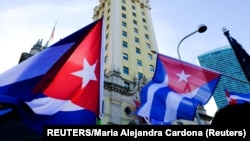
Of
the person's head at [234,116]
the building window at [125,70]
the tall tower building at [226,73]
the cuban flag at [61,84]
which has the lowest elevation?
the person's head at [234,116]

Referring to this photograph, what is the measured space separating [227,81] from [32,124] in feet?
75.5

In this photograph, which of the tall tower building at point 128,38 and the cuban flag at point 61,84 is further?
the tall tower building at point 128,38

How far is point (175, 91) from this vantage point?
961cm

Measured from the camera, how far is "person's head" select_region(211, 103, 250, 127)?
8.75 ft

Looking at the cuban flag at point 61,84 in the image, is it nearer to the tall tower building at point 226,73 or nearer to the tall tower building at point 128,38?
the tall tower building at point 226,73

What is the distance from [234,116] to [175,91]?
22.7 feet

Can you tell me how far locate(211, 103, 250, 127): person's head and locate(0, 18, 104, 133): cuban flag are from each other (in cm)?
411

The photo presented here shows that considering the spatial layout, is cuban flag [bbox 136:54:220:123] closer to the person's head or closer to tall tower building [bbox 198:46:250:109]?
the person's head

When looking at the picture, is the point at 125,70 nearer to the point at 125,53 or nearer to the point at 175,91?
the point at 125,53

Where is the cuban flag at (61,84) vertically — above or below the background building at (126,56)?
below

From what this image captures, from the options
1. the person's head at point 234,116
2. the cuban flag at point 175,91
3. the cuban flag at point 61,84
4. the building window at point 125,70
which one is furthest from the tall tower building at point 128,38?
the person's head at point 234,116

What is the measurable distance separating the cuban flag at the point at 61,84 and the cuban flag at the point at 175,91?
10.8ft

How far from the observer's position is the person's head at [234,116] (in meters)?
2.67

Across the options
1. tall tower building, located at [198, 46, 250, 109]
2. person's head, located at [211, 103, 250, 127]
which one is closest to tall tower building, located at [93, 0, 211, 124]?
tall tower building, located at [198, 46, 250, 109]
